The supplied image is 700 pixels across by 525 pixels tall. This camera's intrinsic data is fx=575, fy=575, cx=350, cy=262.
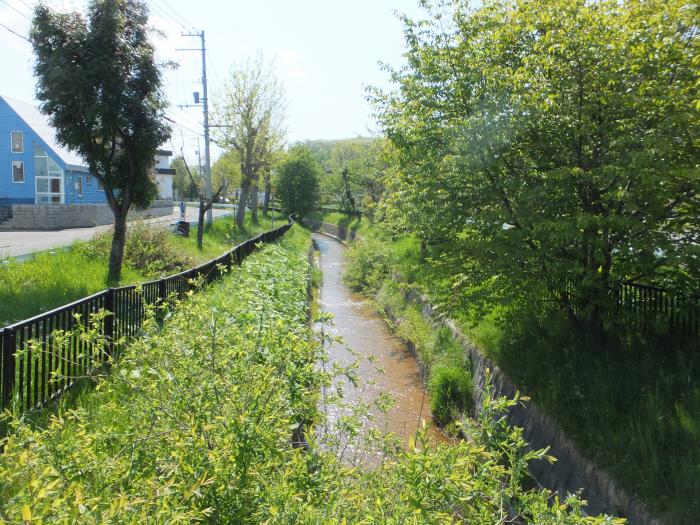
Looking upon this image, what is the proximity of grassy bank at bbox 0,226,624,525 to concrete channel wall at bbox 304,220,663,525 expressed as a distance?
722 millimetres

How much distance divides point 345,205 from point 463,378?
4782cm

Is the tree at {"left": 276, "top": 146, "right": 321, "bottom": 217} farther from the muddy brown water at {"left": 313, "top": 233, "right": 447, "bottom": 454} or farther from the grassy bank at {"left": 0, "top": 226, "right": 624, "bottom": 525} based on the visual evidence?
the grassy bank at {"left": 0, "top": 226, "right": 624, "bottom": 525}

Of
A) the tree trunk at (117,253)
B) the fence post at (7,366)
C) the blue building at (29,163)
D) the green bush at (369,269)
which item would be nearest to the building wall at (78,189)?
the blue building at (29,163)

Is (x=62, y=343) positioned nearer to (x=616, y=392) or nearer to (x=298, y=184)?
(x=616, y=392)

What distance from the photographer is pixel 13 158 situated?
36.1 m

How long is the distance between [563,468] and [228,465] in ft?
12.9

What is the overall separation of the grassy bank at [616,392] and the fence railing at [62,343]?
4.30 meters

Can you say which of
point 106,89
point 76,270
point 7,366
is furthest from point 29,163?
point 7,366

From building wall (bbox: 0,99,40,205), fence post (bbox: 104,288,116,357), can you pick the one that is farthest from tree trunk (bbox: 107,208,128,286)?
building wall (bbox: 0,99,40,205)

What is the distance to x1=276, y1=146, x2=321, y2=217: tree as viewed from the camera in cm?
5944

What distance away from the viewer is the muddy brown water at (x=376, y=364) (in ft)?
28.1

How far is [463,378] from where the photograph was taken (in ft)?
30.1

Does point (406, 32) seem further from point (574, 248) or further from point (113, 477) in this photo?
point (113, 477)

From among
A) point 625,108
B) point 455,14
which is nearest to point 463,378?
point 625,108
